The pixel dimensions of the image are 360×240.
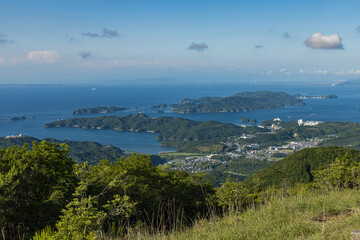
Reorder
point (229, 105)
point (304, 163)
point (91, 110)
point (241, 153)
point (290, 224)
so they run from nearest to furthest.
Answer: point (290, 224), point (304, 163), point (241, 153), point (91, 110), point (229, 105)

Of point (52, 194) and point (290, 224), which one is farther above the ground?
point (290, 224)

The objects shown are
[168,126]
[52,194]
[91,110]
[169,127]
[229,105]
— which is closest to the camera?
[52,194]

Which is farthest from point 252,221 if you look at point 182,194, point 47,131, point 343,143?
point 47,131

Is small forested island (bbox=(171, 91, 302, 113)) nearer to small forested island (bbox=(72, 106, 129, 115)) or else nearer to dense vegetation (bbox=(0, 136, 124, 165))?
small forested island (bbox=(72, 106, 129, 115))

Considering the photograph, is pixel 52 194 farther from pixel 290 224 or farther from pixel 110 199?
pixel 290 224

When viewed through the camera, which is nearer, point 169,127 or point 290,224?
point 290,224

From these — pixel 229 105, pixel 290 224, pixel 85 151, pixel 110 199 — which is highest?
pixel 229 105

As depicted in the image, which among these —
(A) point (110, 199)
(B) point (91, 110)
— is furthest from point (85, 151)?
(B) point (91, 110)

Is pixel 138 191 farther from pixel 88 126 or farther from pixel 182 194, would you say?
pixel 88 126

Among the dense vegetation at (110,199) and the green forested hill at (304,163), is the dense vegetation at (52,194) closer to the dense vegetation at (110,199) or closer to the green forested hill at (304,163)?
the dense vegetation at (110,199)

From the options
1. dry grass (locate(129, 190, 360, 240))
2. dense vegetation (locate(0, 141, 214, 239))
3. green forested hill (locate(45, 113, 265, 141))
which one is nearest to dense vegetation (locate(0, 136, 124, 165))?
green forested hill (locate(45, 113, 265, 141))

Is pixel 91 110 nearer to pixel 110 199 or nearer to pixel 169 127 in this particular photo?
pixel 169 127
